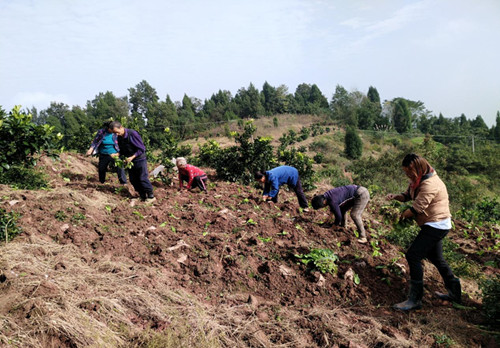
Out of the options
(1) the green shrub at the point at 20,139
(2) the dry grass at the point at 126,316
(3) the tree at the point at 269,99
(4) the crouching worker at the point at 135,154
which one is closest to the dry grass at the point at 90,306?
(2) the dry grass at the point at 126,316

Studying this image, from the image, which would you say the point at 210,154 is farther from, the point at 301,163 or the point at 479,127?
the point at 479,127

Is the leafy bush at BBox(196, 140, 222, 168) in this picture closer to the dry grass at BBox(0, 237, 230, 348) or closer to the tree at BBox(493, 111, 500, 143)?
the dry grass at BBox(0, 237, 230, 348)

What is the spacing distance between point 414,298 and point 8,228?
4.88 meters

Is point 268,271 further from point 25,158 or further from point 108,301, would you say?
point 25,158

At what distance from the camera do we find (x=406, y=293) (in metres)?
3.78

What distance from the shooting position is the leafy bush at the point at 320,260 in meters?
3.95

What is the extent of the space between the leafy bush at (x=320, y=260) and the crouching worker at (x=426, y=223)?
32.9 inches

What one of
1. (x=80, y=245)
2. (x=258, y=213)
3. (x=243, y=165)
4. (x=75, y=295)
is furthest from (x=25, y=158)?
(x=243, y=165)

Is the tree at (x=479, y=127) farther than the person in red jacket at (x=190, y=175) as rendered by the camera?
Yes

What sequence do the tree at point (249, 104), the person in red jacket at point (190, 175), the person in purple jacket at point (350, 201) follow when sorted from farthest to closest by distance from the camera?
the tree at point (249, 104) < the person in red jacket at point (190, 175) < the person in purple jacket at point (350, 201)

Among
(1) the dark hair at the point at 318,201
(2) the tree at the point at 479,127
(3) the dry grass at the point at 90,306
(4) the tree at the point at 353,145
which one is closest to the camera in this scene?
(3) the dry grass at the point at 90,306

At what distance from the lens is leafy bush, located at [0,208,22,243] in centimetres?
365

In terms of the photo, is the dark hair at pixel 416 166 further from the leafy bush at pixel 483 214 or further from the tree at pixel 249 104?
the tree at pixel 249 104

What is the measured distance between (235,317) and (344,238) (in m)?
2.61
